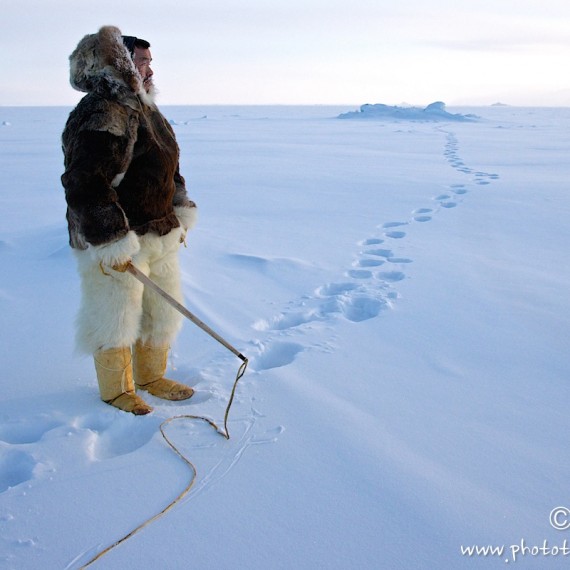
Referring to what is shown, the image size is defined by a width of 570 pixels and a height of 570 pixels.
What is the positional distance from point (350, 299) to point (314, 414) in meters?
1.14

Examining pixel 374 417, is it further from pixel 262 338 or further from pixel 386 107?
pixel 386 107

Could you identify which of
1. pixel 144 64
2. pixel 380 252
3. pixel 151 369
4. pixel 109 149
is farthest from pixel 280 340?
pixel 380 252

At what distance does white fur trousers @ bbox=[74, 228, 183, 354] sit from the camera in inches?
72.6

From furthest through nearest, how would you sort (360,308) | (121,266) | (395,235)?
(395,235), (360,308), (121,266)

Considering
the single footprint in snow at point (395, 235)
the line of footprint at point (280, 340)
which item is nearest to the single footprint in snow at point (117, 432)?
the line of footprint at point (280, 340)

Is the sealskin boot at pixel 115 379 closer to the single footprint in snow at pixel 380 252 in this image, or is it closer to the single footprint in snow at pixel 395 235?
the single footprint in snow at pixel 380 252

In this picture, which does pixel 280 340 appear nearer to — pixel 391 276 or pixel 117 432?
pixel 117 432

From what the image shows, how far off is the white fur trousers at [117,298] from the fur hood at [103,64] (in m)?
0.51

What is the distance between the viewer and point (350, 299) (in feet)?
9.50

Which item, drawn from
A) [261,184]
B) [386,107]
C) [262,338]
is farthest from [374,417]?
[386,107]

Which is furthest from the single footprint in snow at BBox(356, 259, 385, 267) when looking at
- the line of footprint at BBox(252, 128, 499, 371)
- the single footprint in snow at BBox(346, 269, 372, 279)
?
the single footprint in snow at BBox(346, 269, 372, 279)

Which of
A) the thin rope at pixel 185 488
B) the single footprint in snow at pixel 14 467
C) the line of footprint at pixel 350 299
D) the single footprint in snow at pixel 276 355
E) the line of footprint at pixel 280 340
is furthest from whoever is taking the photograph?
the line of footprint at pixel 350 299

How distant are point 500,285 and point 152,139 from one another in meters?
2.18

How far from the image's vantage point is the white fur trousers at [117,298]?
1.84 metres
